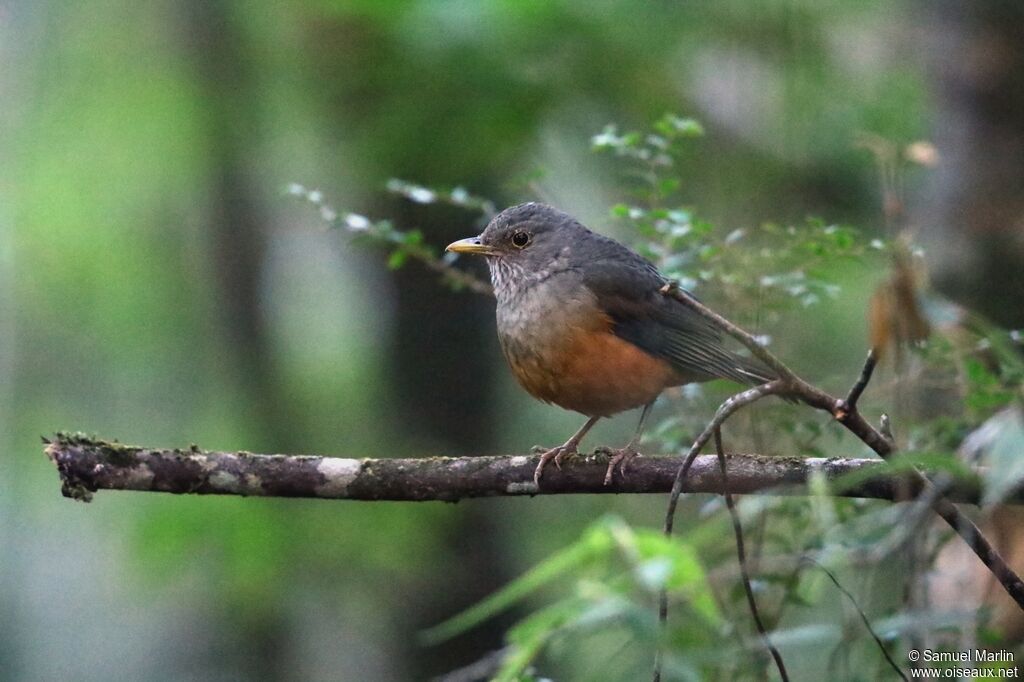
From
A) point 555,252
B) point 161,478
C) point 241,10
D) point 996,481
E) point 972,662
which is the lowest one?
point 972,662

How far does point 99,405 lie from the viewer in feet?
38.5

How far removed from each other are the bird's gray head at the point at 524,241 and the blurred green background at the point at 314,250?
1.04 feet

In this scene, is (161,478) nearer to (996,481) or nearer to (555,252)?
(555,252)

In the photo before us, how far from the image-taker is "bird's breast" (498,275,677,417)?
4711 mm

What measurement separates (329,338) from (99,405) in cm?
247

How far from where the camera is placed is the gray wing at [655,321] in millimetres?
4680

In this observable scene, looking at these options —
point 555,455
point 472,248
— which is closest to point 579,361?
point 555,455

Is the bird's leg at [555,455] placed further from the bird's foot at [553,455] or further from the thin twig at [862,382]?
the thin twig at [862,382]

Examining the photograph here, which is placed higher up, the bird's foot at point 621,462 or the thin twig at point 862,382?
the bird's foot at point 621,462

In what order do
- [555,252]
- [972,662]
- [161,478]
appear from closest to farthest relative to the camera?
[972,662]
[161,478]
[555,252]

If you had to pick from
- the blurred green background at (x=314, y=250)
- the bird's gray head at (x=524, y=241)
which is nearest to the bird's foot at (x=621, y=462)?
the blurred green background at (x=314, y=250)

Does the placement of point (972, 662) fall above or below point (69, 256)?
below

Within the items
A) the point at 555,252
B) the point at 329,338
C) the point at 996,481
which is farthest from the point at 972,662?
the point at 329,338

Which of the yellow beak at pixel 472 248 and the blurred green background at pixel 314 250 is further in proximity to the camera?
the blurred green background at pixel 314 250
